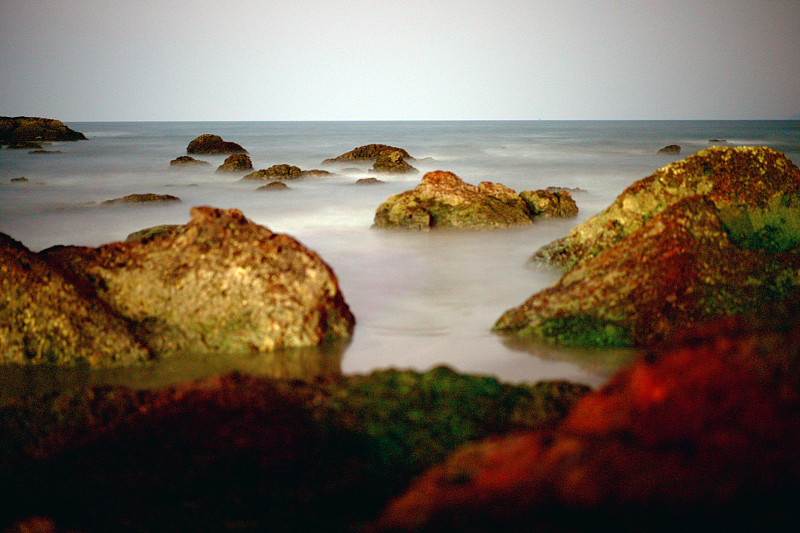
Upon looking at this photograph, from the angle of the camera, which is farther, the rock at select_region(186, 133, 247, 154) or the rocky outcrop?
the rock at select_region(186, 133, 247, 154)

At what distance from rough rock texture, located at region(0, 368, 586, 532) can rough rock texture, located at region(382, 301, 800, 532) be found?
16.2 inches

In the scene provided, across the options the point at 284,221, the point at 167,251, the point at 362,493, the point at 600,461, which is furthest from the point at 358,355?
the point at 284,221

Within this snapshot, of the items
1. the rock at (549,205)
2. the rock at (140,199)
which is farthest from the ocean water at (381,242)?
the rock at (140,199)

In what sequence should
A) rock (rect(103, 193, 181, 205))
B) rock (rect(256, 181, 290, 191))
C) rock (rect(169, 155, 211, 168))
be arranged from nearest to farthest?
rock (rect(103, 193, 181, 205)), rock (rect(256, 181, 290, 191)), rock (rect(169, 155, 211, 168))

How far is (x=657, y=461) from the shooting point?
1.54 metres

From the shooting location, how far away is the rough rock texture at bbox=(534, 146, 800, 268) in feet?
15.5

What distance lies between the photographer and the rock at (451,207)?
863 centimetres

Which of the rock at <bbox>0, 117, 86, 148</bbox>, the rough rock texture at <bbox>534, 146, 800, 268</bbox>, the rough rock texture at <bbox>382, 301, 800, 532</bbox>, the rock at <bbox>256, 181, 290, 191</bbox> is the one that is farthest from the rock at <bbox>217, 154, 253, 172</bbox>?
the rock at <bbox>0, 117, 86, 148</bbox>

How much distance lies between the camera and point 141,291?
3996mm

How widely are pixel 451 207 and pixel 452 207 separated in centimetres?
2

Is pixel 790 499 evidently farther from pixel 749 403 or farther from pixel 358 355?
pixel 358 355

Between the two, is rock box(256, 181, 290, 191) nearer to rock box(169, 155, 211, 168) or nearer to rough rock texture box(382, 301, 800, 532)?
rock box(169, 155, 211, 168)

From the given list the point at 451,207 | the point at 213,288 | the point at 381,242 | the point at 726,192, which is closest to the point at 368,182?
the point at 451,207

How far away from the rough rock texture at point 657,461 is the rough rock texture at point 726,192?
3142 millimetres
